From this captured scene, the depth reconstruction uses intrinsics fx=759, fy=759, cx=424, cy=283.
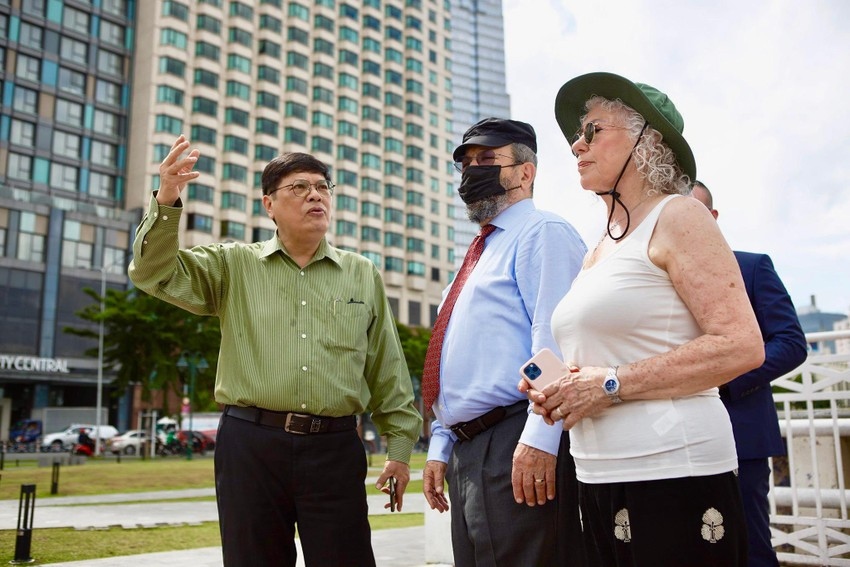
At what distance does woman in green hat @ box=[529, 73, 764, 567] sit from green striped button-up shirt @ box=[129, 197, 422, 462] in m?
1.48

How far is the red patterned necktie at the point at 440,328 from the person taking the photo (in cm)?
303

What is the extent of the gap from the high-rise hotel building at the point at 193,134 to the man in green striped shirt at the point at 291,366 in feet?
159

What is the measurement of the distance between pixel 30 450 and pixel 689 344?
44703 millimetres

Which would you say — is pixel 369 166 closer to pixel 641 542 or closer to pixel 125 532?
pixel 125 532

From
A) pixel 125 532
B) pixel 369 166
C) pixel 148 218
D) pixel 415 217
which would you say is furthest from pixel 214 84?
pixel 148 218

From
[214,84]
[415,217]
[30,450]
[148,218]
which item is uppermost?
[214,84]

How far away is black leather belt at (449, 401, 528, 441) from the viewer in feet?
8.89

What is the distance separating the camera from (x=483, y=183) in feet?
10.5

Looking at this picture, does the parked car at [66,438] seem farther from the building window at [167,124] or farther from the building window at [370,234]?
the building window at [370,234]

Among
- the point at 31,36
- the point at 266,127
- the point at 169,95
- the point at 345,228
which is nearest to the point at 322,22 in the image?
the point at 266,127

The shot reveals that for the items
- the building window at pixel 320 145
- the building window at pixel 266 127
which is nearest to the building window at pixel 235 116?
the building window at pixel 266 127

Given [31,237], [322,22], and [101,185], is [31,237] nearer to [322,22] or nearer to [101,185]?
[101,185]

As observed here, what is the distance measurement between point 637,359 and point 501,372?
0.72 meters

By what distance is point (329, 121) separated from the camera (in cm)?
6581
